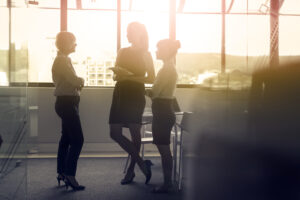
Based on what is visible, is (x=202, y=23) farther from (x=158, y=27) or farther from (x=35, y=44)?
(x=35, y=44)

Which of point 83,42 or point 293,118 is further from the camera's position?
point 83,42

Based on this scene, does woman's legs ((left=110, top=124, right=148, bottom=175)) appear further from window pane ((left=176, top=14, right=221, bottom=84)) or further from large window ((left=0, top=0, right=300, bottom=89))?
window pane ((left=176, top=14, right=221, bottom=84))

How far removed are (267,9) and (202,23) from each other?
190 inches

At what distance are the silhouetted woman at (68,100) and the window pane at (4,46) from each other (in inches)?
26.7

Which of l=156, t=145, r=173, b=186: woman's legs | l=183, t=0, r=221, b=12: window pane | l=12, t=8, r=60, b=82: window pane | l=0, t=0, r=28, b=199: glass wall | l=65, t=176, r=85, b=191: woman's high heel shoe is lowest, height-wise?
l=65, t=176, r=85, b=191: woman's high heel shoe

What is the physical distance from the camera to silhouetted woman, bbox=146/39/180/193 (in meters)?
2.77

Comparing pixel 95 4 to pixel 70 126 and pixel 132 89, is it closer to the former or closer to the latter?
pixel 132 89

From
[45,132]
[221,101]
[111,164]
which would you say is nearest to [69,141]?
[111,164]

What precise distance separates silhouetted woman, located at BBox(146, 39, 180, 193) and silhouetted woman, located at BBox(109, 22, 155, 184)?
170mm

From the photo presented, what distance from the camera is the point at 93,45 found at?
4.94 metres

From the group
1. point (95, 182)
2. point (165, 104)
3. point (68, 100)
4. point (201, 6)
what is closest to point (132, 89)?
point (165, 104)

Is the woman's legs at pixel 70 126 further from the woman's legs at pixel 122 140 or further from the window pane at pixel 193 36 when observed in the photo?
the window pane at pixel 193 36

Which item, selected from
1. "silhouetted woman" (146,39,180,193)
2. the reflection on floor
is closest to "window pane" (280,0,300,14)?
"silhouetted woman" (146,39,180,193)

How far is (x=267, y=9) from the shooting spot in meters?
0.43
